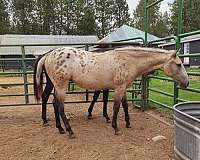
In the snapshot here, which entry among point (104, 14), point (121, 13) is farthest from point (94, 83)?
point (121, 13)

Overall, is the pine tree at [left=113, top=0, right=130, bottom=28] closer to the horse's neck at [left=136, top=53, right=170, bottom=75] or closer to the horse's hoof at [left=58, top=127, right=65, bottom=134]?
the horse's neck at [left=136, top=53, right=170, bottom=75]

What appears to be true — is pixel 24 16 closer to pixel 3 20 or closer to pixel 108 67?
pixel 3 20

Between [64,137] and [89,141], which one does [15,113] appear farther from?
[89,141]

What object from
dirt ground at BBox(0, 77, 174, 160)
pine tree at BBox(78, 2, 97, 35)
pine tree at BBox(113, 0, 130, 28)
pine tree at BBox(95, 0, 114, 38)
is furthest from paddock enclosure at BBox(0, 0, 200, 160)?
pine tree at BBox(113, 0, 130, 28)

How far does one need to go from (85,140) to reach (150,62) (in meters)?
1.57

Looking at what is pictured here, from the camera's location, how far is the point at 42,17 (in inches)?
1673

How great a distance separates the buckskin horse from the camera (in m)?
4.34

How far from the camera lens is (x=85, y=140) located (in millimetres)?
4109

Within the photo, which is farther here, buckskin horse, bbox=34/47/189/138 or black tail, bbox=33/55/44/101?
black tail, bbox=33/55/44/101

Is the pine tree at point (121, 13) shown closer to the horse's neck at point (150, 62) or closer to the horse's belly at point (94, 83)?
the horse's neck at point (150, 62)

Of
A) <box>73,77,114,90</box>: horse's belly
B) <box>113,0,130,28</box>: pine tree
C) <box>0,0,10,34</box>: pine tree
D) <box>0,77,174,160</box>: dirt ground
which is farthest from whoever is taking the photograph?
<box>113,0,130,28</box>: pine tree

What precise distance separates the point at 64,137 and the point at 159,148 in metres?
1.39

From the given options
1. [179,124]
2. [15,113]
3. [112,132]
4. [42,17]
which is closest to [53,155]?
[112,132]

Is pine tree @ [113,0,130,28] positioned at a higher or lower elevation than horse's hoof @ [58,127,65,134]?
higher
